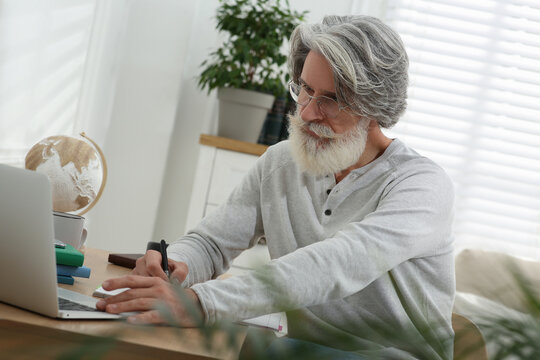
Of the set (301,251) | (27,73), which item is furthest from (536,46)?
(301,251)

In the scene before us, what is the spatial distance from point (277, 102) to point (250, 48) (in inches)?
13.7

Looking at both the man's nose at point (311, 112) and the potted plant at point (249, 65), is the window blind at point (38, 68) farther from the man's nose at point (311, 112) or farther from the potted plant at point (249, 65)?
the man's nose at point (311, 112)

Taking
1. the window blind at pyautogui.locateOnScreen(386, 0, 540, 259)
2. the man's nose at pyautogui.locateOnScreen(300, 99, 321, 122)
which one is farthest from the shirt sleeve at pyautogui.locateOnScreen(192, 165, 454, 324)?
the window blind at pyautogui.locateOnScreen(386, 0, 540, 259)

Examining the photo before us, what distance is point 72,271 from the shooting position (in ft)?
3.83

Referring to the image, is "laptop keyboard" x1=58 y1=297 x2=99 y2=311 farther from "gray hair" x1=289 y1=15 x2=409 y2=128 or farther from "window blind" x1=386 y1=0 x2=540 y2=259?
"window blind" x1=386 y1=0 x2=540 y2=259

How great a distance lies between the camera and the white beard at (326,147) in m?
1.53

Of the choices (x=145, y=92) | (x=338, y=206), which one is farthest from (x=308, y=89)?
(x=145, y=92)

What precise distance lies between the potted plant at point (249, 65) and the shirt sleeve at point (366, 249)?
5.56 ft

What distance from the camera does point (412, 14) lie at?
3424 millimetres

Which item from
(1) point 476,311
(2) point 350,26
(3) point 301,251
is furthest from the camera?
(2) point 350,26

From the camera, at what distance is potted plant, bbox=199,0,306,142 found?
300 cm

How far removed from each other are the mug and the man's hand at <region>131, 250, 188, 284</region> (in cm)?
19

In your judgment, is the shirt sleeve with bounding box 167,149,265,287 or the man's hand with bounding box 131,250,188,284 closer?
the man's hand with bounding box 131,250,188,284

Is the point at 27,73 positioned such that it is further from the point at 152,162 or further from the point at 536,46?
the point at 536,46
